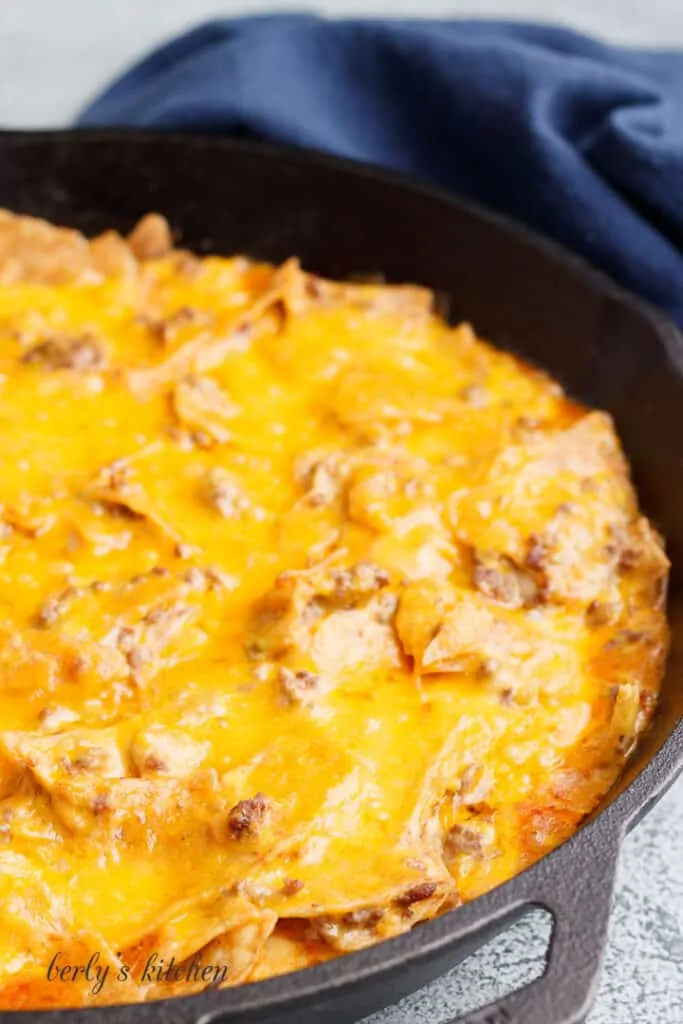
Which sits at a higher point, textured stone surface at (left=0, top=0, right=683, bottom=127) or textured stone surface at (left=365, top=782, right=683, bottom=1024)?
textured stone surface at (left=0, top=0, right=683, bottom=127)

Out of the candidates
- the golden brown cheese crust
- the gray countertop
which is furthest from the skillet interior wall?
the gray countertop

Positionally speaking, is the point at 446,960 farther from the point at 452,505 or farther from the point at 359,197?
the point at 359,197

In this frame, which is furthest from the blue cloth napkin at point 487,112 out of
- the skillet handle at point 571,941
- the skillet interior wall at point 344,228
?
the skillet handle at point 571,941

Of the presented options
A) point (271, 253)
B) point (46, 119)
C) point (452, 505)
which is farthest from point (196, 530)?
point (46, 119)

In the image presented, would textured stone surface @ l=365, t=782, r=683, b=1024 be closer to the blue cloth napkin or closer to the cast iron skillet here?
the cast iron skillet

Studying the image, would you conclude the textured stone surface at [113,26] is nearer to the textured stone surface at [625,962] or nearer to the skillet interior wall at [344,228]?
the skillet interior wall at [344,228]

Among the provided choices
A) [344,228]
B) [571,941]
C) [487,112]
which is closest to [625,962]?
[571,941]

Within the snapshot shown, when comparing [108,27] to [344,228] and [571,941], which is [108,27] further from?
[571,941]
